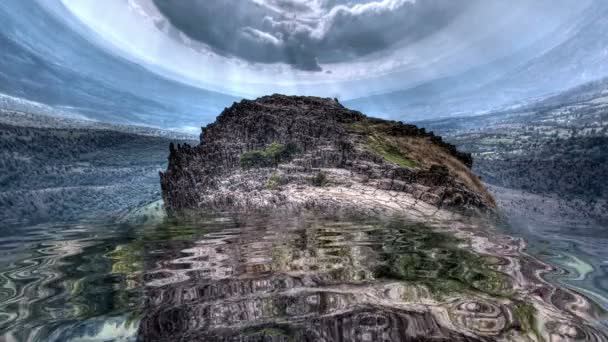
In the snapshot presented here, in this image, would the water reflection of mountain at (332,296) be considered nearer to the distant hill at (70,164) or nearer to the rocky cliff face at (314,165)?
the rocky cliff face at (314,165)

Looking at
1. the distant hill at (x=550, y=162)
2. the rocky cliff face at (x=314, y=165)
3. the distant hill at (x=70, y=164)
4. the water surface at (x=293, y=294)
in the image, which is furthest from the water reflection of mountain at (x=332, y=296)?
the distant hill at (x=70, y=164)

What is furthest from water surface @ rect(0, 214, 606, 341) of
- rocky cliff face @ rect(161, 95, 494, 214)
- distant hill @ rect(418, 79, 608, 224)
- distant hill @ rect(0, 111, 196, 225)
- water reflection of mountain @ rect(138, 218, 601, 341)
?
distant hill @ rect(0, 111, 196, 225)

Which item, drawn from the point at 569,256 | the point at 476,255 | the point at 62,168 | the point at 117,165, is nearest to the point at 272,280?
the point at 476,255

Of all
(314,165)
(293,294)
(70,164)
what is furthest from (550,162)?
(70,164)

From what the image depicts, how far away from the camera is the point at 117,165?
313 feet

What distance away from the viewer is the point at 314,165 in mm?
17938

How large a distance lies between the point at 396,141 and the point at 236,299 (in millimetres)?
16812

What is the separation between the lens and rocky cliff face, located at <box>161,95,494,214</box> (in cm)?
1473

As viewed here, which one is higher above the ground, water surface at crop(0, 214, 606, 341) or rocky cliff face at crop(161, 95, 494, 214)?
rocky cliff face at crop(161, 95, 494, 214)

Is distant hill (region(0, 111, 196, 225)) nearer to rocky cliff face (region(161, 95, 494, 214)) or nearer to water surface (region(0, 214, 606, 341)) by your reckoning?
rocky cliff face (region(161, 95, 494, 214))

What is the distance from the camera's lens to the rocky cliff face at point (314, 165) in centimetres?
1473

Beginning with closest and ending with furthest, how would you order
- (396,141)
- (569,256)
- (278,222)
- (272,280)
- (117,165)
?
(272,280) → (569,256) → (278,222) → (396,141) → (117,165)

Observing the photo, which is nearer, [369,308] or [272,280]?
[369,308]

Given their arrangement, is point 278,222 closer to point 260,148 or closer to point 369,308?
point 369,308
